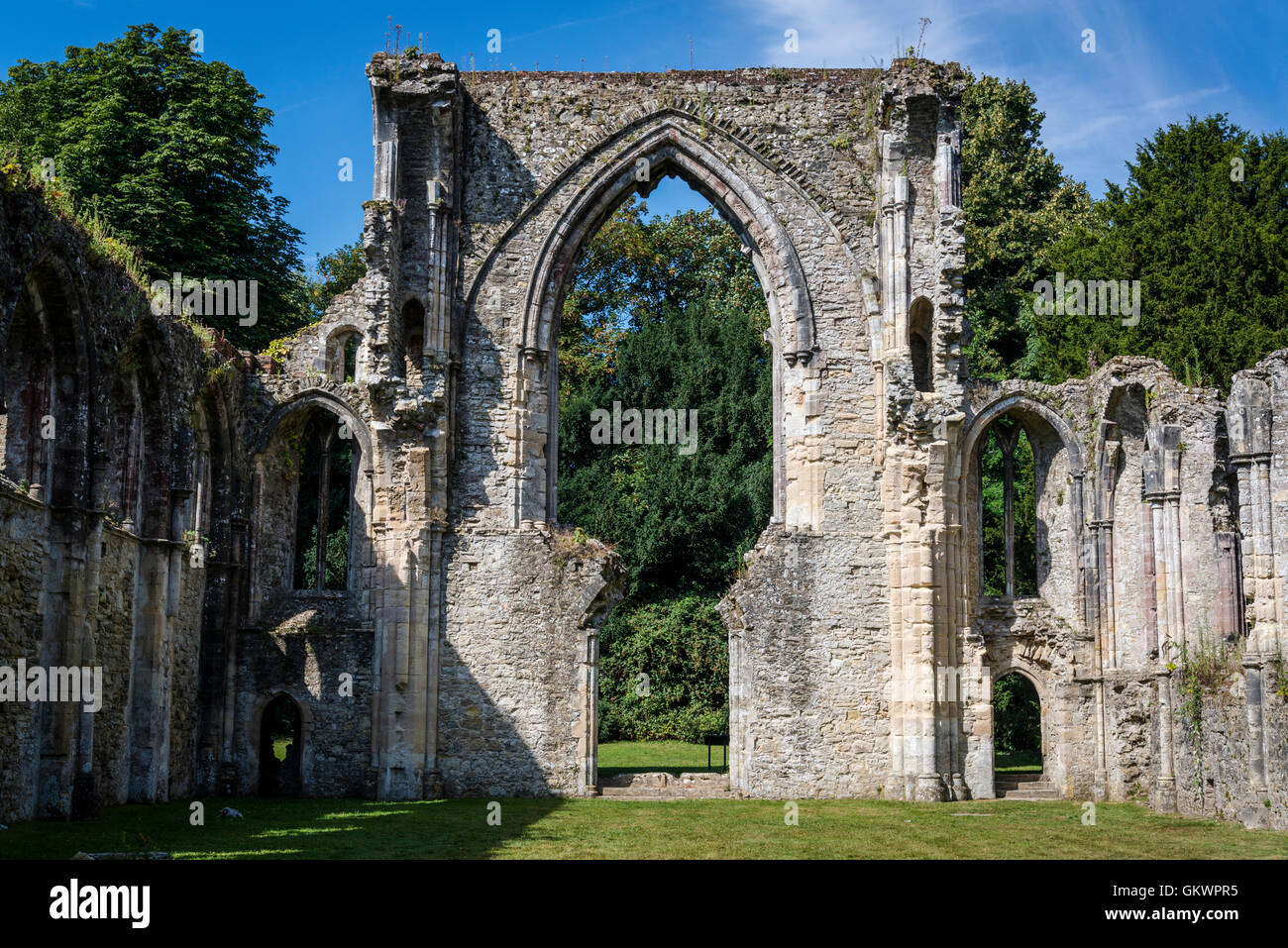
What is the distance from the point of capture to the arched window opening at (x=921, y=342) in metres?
→ 19.5

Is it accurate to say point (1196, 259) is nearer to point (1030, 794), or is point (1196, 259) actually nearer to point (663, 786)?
point (1030, 794)

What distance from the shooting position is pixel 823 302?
64.7 ft

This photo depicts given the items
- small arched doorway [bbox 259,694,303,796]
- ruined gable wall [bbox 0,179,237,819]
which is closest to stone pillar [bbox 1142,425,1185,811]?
small arched doorway [bbox 259,694,303,796]

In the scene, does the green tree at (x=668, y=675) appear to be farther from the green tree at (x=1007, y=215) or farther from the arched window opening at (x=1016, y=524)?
the green tree at (x=1007, y=215)

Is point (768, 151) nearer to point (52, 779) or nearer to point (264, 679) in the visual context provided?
point (264, 679)

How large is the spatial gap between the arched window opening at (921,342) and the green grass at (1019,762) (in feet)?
23.1

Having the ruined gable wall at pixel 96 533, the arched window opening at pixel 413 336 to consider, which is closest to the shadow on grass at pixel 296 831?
the ruined gable wall at pixel 96 533

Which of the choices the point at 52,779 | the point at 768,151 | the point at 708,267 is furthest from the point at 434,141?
the point at 708,267

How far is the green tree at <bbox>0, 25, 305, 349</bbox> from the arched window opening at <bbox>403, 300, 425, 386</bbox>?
773 cm

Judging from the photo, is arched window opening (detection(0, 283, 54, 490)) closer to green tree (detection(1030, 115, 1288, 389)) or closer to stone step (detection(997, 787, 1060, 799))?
stone step (detection(997, 787, 1060, 799))

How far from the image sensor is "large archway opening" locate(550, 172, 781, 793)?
29.3m

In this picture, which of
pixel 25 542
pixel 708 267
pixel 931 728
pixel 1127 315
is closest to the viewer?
pixel 25 542

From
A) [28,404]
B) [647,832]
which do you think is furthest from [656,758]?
[28,404]

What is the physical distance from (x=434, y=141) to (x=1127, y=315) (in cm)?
1322
